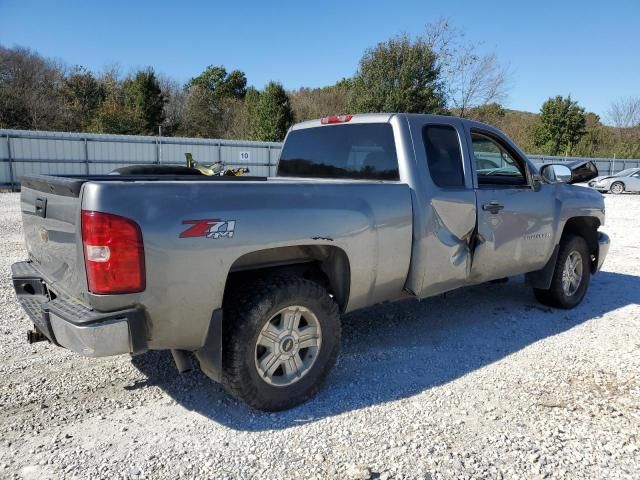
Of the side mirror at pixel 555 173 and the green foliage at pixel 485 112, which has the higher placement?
the green foliage at pixel 485 112

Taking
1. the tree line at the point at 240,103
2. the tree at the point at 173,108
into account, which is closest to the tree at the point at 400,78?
the tree line at the point at 240,103

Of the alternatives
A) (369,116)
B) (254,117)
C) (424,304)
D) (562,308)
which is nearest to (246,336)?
(369,116)

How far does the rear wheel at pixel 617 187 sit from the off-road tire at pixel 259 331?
27164 millimetres

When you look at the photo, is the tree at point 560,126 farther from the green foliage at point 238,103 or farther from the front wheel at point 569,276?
the front wheel at point 569,276

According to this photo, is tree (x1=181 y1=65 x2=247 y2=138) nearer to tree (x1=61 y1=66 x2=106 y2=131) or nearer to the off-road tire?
tree (x1=61 y1=66 x2=106 y2=131)

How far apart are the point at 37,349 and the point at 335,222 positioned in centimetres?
273

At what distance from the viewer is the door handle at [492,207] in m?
4.23

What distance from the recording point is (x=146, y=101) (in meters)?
33.9

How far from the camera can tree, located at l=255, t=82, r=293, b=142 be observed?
104 ft

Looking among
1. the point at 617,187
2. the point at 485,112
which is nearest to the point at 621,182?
the point at 617,187

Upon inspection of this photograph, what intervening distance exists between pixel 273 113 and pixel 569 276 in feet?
93.2

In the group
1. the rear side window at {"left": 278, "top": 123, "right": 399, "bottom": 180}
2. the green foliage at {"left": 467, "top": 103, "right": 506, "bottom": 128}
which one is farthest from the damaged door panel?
the green foliage at {"left": 467, "top": 103, "right": 506, "bottom": 128}

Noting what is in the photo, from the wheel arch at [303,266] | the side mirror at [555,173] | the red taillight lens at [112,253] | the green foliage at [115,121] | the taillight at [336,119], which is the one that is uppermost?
the green foliage at [115,121]

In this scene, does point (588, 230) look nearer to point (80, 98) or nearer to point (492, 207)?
point (492, 207)
